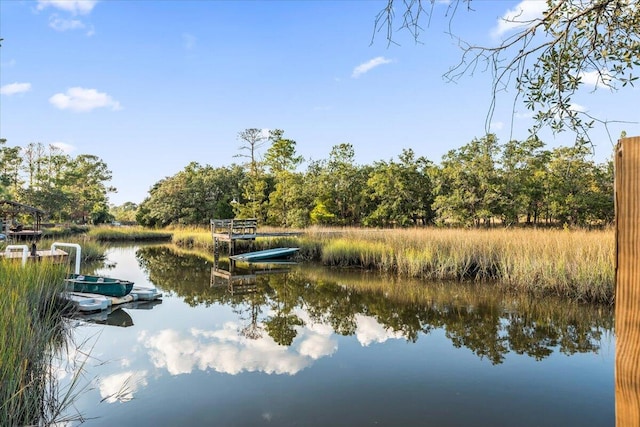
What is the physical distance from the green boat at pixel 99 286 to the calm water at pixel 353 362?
54cm

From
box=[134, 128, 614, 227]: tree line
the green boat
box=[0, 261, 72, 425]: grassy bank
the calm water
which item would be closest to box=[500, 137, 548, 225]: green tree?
box=[134, 128, 614, 227]: tree line

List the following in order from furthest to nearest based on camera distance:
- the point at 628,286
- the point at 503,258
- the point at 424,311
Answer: the point at 503,258
the point at 424,311
the point at 628,286

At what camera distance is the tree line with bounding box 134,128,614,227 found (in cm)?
2530

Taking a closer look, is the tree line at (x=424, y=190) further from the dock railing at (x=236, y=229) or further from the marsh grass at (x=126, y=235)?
the dock railing at (x=236, y=229)

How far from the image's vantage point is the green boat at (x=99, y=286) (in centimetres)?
824

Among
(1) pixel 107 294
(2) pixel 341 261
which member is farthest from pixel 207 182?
(1) pixel 107 294

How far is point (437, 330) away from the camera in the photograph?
6414 millimetres

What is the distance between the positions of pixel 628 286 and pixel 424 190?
29.5 metres

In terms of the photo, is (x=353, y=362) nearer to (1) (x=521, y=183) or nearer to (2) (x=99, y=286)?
(2) (x=99, y=286)

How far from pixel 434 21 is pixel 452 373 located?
4.06 m

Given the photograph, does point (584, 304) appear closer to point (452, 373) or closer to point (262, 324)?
point (452, 373)

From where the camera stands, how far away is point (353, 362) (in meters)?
5.21

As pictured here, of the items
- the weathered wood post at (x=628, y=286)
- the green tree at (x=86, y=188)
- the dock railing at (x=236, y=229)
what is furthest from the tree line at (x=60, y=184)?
the weathered wood post at (x=628, y=286)

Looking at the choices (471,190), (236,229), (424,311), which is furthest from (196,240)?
(424,311)
